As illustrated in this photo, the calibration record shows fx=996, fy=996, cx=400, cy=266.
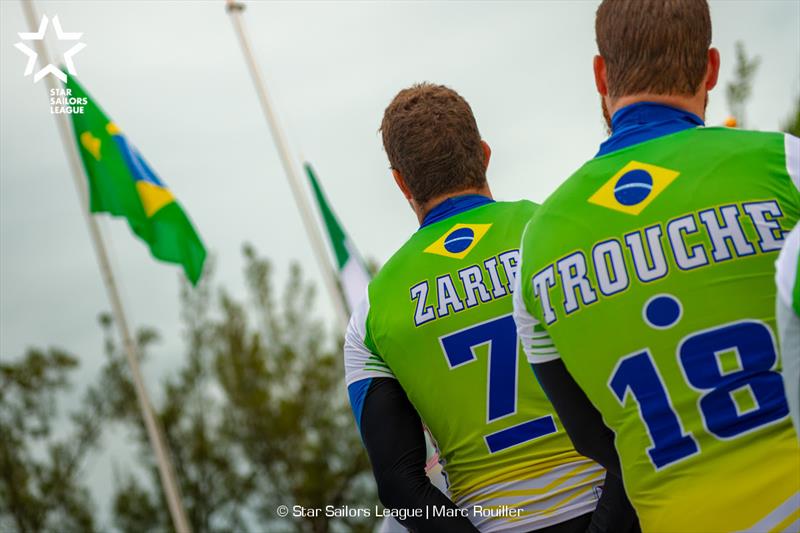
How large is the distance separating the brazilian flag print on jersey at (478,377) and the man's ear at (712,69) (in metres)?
0.77

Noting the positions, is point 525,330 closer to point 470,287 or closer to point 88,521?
point 470,287

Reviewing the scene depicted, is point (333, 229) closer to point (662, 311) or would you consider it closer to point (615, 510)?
point (615, 510)

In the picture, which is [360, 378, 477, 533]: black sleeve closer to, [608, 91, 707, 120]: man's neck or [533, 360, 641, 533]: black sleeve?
[533, 360, 641, 533]: black sleeve

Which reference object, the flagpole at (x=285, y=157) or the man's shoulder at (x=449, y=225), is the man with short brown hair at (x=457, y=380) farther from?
the flagpole at (x=285, y=157)

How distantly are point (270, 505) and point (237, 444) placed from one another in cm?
212

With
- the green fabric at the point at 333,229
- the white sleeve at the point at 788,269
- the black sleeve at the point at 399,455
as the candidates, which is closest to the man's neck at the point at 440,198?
the black sleeve at the point at 399,455

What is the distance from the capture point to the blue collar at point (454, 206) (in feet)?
9.52

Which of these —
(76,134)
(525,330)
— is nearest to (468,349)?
(525,330)

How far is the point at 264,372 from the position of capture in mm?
26641

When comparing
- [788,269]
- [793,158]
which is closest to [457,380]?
[793,158]

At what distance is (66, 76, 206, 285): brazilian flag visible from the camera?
1045 centimetres

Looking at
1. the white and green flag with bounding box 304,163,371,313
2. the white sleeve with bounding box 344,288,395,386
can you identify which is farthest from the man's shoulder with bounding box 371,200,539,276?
the white and green flag with bounding box 304,163,371,313

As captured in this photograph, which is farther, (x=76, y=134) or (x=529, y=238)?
(x=76, y=134)

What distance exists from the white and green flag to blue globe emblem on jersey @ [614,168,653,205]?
27.5 ft
